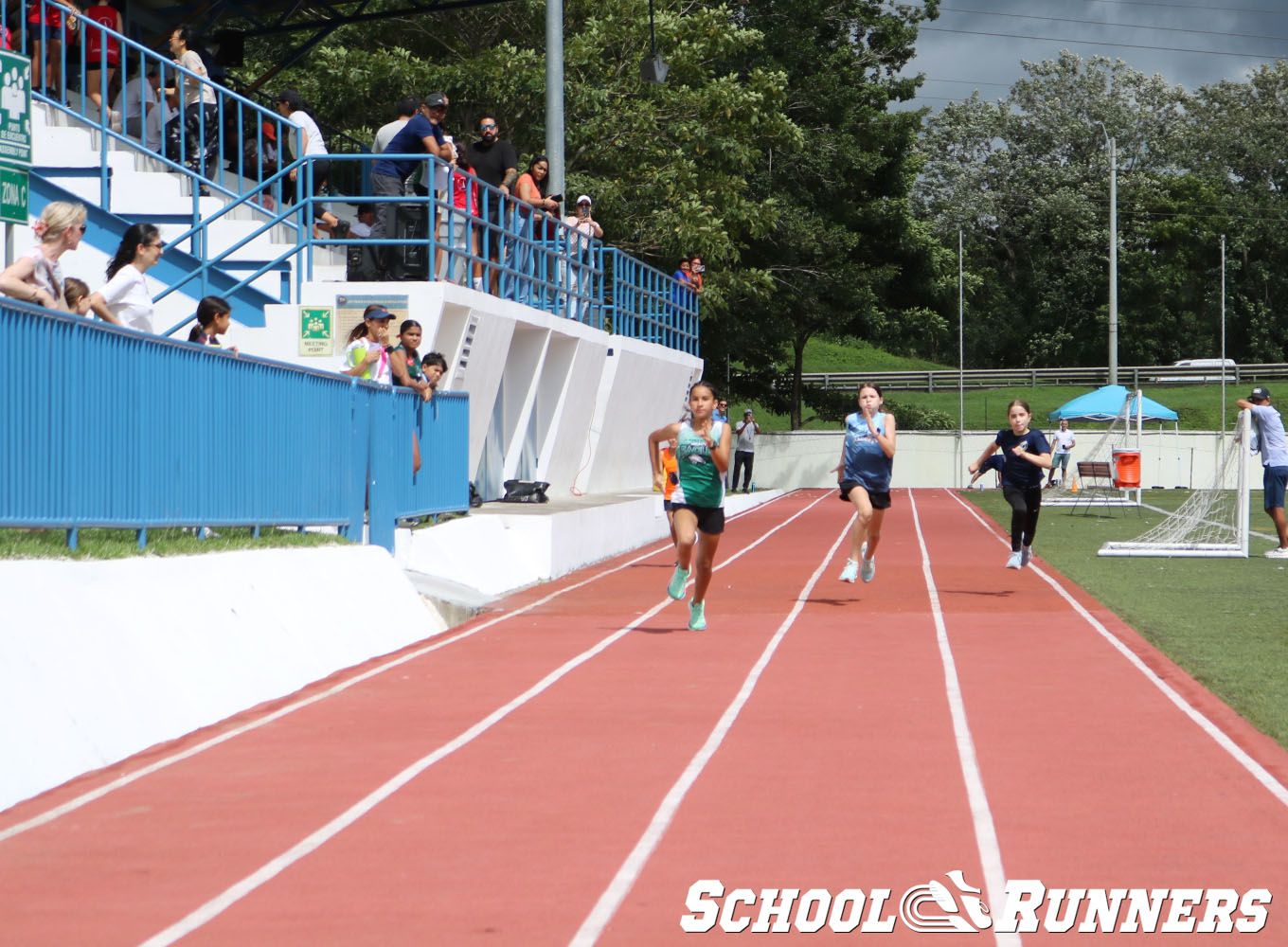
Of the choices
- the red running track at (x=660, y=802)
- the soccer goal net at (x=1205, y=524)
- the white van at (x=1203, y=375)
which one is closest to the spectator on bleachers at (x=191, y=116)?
the red running track at (x=660, y=802)

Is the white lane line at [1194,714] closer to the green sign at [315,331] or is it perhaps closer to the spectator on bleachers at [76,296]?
the spectator on bleachers at [76,296]

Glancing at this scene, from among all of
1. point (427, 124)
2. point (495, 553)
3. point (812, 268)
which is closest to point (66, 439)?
point (495, 553)

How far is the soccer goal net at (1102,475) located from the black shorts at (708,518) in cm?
2104

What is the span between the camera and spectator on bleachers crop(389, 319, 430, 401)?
15320 millimetres

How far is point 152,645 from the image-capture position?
28.4ft

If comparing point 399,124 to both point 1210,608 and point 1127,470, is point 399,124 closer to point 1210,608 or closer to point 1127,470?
point 1210,608

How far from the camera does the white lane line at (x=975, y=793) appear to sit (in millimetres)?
5711

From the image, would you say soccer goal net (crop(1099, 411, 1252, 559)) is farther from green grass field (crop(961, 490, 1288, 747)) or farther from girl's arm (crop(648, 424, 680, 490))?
girl's arm (crop(648, 424, 680, 490))

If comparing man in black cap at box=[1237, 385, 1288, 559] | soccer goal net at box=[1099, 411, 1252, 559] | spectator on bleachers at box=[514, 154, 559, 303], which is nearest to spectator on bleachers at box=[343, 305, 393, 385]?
spectator on bleachers at box=[514, 154, 559, 303]

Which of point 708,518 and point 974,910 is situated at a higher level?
point 708,518

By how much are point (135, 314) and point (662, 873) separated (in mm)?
7150

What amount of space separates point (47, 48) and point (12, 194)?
10678 mm

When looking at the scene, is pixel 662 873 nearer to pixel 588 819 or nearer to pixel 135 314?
pixel 588 819

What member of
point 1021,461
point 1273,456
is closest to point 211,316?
point 1021,461
